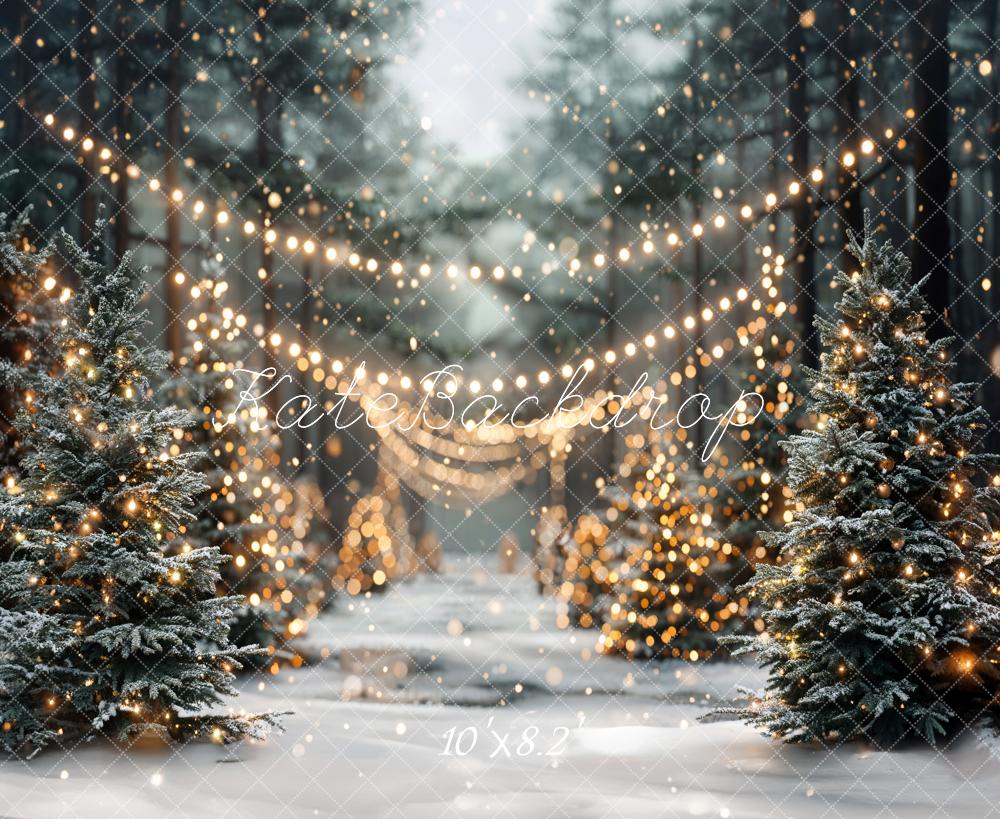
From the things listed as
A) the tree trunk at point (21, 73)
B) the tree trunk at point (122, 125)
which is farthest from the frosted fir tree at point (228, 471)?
the tree trunk at point (21, 73)

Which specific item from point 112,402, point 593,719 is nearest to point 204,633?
point 112,402

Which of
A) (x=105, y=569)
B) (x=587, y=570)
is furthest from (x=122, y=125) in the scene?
(x=105, y=569)

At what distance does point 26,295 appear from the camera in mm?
10414

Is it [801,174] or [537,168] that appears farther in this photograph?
[537,168]

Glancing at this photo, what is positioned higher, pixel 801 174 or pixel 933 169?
pixel 801 174

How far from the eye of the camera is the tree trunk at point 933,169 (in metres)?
12.3

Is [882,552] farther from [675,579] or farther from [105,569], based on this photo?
[675,579]

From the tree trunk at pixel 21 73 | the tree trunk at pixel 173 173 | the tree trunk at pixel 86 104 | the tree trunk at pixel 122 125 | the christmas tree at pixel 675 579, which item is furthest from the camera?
the tree trunk at pixel 21 73

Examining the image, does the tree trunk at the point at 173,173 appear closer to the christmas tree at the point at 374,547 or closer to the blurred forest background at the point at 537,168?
the blurred forest background at the point at 537,168

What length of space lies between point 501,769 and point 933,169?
28.1 ft

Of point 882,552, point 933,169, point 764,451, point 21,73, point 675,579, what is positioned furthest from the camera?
point 21,73

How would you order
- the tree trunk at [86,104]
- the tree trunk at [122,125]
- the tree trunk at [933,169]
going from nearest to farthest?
the tree trunk at [933,169]
the tree trunk at [122,125]
the tree trunk at [86,104]

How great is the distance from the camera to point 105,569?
347 inches
